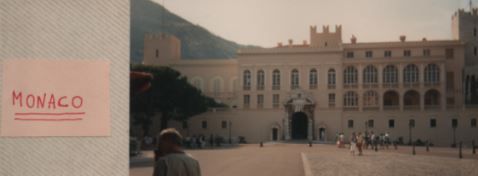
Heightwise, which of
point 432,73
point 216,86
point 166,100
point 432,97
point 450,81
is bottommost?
point 166,100

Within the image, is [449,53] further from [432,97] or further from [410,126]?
[410,126]

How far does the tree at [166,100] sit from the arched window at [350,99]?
14.0m

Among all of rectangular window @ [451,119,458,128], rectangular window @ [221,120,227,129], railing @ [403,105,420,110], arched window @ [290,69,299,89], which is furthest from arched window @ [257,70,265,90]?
rectangular window @ [451,119,458,128]

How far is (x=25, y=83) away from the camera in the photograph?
152 inches

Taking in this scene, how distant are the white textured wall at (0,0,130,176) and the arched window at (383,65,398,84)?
55229mm

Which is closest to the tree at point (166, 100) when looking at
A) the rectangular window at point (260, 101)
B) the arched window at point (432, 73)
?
the rectangular window at point (260, 101)

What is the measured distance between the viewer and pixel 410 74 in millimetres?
56719

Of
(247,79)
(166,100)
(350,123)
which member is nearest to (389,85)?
(350,123)

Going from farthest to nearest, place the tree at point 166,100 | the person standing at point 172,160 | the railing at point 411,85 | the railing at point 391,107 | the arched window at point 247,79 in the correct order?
the arched window at point 247,79 < the railing at point 411,85 < the railing at point 391,107 < the tree at point 166,100 < the person standing at point 172,160

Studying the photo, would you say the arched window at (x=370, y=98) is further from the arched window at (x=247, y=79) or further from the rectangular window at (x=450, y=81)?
the arched window at (x=247, y=79)

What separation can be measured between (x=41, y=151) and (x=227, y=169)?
53.9 feet

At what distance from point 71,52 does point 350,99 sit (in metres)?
55.1

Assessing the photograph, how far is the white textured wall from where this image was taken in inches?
152

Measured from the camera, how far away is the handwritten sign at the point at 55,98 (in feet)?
12.6
